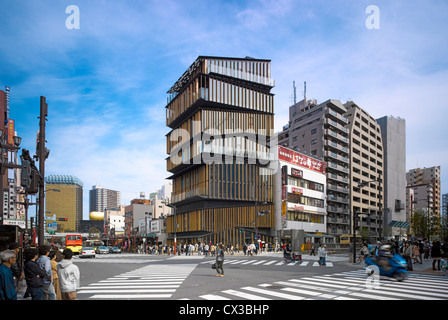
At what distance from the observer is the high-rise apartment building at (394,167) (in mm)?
104938

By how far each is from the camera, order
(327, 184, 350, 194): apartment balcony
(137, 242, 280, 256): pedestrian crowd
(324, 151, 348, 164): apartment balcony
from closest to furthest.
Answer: (137, 242, 280, 256): pedestrian crowd → (327, 184, 350, 194): apartment balcony → (324, 151, 348, 164): apartment balcony

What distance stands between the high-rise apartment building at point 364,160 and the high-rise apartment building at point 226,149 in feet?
112

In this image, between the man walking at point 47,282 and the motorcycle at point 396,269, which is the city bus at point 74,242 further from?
the man walking at point 47,282

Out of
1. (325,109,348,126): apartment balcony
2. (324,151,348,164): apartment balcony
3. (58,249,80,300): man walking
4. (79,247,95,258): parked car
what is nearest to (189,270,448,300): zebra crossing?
(58,249,80,300): man walking

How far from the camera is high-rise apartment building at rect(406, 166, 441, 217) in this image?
147 m

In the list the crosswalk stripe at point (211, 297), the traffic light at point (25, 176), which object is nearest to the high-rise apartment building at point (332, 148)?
the crosswalk stripe at point (211, 297)

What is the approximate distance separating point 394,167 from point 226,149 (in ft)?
231

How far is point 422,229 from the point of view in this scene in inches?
3088

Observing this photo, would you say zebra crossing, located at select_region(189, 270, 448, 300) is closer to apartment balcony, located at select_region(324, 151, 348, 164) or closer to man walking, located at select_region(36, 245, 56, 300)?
man walking, located at select_region(36, 245, 56, 300)

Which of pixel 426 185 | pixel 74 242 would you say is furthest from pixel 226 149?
pixel 426 185

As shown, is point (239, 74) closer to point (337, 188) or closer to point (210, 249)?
point (210, 249)

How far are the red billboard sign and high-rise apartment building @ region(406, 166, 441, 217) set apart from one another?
8434 cm

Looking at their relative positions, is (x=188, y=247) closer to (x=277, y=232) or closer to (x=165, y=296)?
(x=277, y=232)
